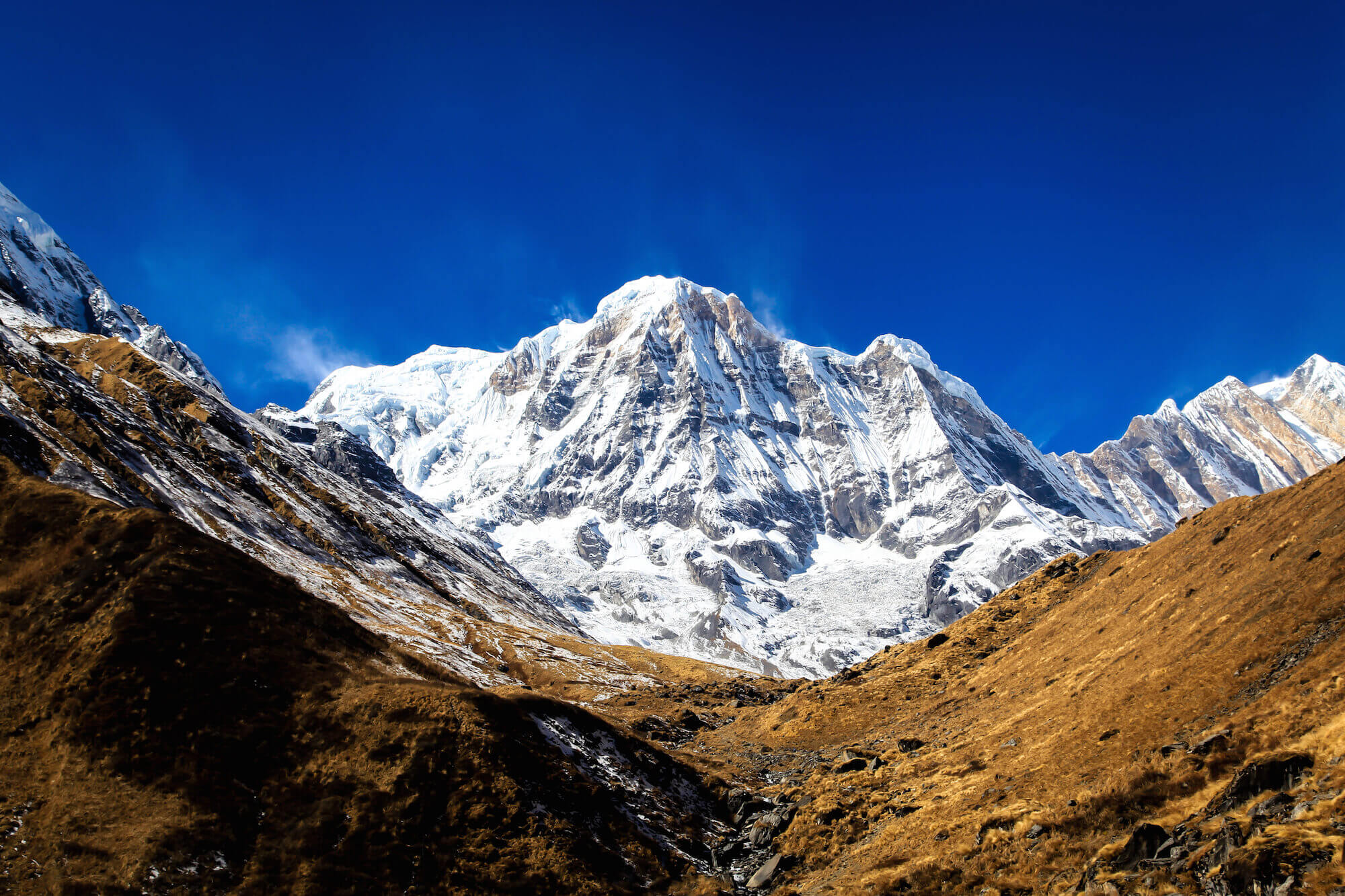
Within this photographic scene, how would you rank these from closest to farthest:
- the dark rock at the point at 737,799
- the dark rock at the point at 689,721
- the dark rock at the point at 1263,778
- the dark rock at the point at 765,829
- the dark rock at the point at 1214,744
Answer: the dark rock at the point at 1263,778 → the dark rock at the point at 1214,744 → the dark rock at the point at 765,829 → the dark rock at the point at 737,799 → the dark rock at the point at 689,721

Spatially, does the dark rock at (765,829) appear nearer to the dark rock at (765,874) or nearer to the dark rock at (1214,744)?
the dark rock at (765,874)

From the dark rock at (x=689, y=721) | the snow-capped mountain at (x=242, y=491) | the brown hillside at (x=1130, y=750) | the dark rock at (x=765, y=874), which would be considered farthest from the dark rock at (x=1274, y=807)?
the snow-capped mountain at (x=242, y=491)

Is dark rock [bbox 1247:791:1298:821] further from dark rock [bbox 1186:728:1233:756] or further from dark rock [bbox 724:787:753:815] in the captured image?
dark rock [bbox 724:787:753:815]

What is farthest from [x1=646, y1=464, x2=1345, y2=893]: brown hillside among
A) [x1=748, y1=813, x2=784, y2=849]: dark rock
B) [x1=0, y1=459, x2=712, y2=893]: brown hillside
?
[x1=0, y1=459, x2=712, y2=893]: brown hillside

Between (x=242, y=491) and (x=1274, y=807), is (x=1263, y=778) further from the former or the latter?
(x=242, y=491)

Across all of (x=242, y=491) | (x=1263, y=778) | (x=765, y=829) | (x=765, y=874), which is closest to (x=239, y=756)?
(x=765, y=874)

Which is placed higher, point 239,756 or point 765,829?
point 765,829
